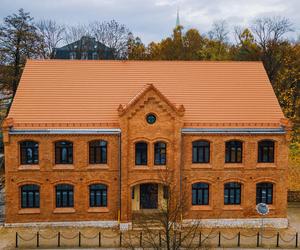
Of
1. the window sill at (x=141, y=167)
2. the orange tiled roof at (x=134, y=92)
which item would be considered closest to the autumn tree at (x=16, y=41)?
the orange tiled roof at (x=134, y=92)

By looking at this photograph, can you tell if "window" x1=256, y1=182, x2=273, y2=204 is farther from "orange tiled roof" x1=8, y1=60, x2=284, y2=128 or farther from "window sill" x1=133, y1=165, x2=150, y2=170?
"window sill" x1=133, y1=165, x2=150, y2=170

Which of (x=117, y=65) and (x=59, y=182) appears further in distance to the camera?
(x=117, y=65)

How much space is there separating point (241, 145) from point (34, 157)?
1442 cm

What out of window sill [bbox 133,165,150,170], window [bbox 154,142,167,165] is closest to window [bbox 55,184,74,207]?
window sill [bbox 133,165,150,170]

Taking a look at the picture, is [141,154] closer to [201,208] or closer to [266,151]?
[201,208]

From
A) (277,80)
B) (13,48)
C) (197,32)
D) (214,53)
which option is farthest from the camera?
(197,32)

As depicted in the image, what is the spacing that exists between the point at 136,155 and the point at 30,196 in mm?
7840

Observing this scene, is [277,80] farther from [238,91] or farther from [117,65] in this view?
[117,65]

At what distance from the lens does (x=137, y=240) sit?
1005 inches

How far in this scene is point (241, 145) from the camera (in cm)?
2822

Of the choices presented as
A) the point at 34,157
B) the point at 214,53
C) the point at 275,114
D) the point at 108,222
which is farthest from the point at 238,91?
the point at 214,53

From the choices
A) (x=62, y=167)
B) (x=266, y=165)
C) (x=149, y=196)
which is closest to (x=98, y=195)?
(x=62, y=167)

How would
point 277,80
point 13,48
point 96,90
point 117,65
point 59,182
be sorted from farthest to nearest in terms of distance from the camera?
point 277,80, point 13,48, point 117,65, point 96,90, point 59,182

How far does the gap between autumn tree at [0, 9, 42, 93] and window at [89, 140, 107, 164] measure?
2025 centimetres
